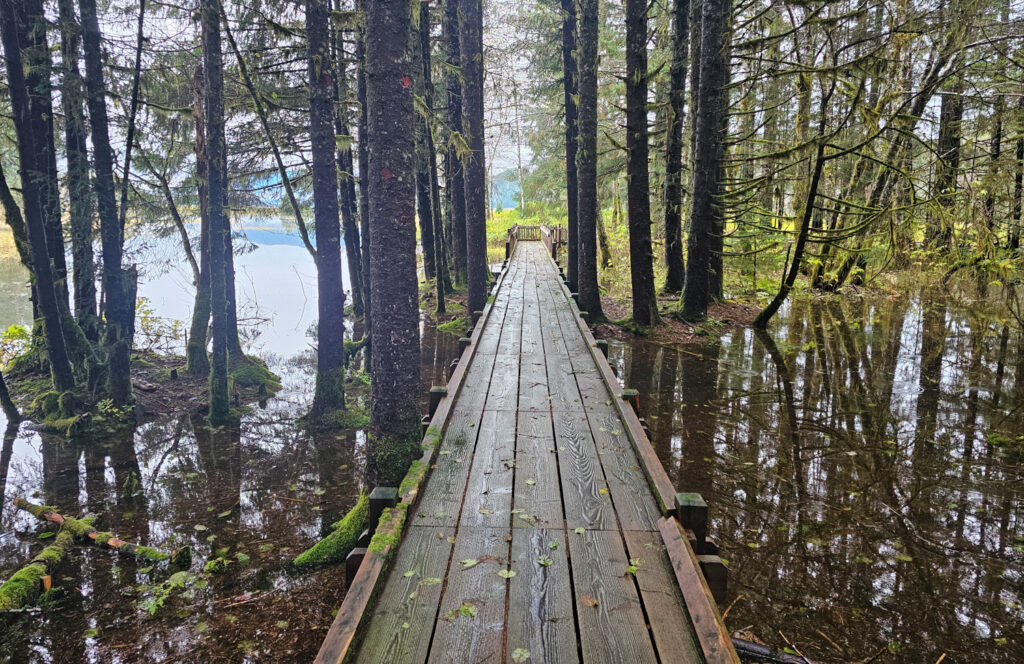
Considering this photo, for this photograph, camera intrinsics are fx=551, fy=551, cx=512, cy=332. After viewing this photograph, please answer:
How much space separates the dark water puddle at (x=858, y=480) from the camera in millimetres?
4016

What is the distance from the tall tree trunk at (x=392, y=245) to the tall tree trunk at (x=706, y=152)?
901 centimetres

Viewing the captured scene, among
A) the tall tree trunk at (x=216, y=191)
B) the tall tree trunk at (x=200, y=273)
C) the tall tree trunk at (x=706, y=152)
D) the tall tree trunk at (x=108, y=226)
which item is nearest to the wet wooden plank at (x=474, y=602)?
the tall tree trunk at (x=216, y=191)

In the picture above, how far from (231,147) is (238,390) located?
7256mm

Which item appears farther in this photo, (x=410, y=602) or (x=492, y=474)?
(x=492, y=474)

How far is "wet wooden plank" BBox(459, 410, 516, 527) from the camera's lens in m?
3.76

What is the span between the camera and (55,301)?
9195 mm

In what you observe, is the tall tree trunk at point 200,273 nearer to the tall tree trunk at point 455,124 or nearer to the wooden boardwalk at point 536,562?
the tall tree trunk at point 455,124

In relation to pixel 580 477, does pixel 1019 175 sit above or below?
above

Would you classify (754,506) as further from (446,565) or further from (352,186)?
(352,186)

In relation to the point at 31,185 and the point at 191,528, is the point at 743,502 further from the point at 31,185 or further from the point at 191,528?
the point at 31,185

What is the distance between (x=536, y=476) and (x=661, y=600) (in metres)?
1.58

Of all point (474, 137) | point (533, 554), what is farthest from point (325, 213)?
point (533, 554)

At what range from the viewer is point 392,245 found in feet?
14.0

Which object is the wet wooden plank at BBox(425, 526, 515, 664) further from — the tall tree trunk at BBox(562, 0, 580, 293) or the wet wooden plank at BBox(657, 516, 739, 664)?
the tall tree trunk at BBox(562, 0, 580, 293)
